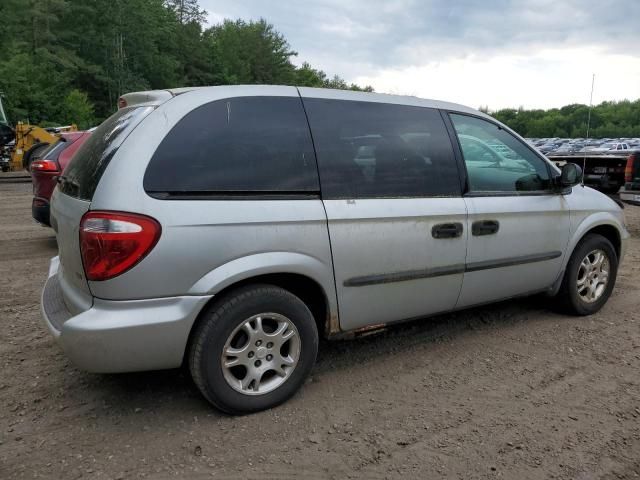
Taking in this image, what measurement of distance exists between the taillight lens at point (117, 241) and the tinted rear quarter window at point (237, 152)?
18 cm

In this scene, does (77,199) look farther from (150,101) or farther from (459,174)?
(459,174)

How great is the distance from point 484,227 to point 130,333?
2.39m

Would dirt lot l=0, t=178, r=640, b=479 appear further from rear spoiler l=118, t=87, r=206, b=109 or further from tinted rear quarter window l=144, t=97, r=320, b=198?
rear spoiler l=118, t=87, r=206, b=109

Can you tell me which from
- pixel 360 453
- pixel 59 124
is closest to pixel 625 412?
pixel 360 453

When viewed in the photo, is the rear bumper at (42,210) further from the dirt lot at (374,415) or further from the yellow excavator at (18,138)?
the yellow excavator at (18,138)

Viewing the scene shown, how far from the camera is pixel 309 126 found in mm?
3203

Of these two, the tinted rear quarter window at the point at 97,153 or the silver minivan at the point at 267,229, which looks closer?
the silver minivan at the point at 267,229

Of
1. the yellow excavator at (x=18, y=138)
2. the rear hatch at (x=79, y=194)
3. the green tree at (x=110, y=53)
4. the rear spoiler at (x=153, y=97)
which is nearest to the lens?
the rear hatch at (x=79, y=194)

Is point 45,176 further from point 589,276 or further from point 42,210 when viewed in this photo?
point 589,276

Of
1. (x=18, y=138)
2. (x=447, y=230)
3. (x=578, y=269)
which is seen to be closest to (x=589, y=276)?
(x=578, y=269)

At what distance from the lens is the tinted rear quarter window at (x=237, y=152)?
2.75 metres

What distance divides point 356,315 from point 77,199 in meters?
1.69

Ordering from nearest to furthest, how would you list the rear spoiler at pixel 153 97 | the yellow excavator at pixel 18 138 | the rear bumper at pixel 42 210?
the rear spoiler at pixel 153 97 < the rear bumper at pixel 42 210 < the yellow excavator at pixel 18 138

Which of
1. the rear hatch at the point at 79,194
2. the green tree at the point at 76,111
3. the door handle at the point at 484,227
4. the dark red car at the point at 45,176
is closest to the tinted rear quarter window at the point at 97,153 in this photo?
the rear hatch at the point at 79,194
